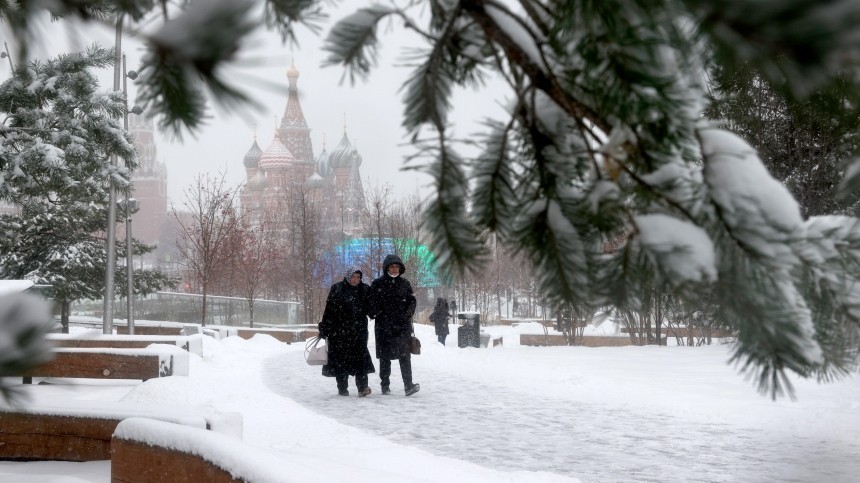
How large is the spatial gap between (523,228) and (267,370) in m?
15.4

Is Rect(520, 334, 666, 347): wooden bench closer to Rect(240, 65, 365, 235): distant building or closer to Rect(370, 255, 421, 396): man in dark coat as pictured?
Rect(240, 65, 365, 235): distant building

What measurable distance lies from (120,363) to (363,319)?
10.4 ft

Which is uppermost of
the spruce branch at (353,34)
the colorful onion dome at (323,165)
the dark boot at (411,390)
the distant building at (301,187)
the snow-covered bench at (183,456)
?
the colorful onion dome at (323,165)

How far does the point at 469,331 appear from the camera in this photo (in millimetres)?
24000

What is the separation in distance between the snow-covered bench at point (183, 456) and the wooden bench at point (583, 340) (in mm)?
22033

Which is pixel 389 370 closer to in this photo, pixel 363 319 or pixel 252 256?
pixel 363 319

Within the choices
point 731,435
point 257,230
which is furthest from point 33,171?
point 257,230

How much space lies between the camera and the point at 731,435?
862 cm

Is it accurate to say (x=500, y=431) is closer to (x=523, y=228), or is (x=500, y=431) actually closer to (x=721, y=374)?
(x=721, y=374)

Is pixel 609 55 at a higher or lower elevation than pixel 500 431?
higher

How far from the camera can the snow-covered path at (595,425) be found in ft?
23.6

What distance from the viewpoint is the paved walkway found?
7.03 meters

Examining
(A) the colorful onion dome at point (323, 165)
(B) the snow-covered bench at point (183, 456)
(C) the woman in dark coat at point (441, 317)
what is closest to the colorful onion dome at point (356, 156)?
(B) the snow-covered bench at point (183, 456)

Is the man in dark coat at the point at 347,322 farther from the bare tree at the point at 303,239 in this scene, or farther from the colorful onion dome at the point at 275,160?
the bare tree at the point at 303,239
